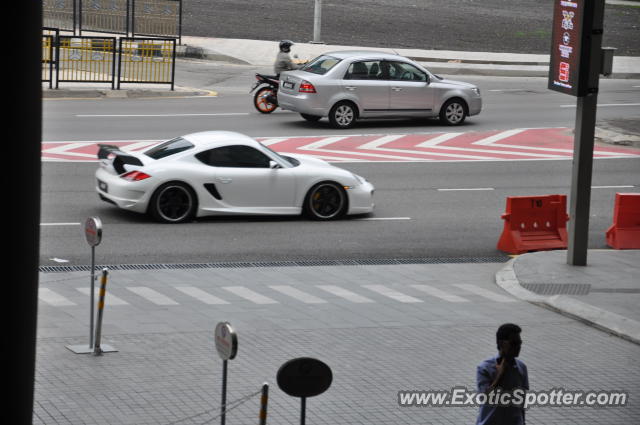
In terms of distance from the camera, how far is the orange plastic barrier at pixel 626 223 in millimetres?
16844

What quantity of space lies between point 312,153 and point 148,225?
7.04m

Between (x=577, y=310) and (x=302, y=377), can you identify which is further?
(x=577, y=310)

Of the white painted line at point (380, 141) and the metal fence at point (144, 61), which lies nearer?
the white painted line at point (380, 141)

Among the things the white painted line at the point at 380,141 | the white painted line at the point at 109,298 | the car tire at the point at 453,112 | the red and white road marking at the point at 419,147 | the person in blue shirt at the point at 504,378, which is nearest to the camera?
the person in blue shirt at the point at 504,378

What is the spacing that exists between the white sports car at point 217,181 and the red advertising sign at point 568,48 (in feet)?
12.8

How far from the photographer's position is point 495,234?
17.3m

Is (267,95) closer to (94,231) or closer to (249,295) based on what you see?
(249,295)

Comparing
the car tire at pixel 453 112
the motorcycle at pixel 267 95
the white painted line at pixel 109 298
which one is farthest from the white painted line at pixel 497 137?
the white painted line at pixel 109 298

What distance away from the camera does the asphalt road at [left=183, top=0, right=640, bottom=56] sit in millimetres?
44031

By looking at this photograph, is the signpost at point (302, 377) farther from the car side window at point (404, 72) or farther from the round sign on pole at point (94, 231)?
the car side window at point (404, 72)

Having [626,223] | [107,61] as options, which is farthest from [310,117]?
[626,223]

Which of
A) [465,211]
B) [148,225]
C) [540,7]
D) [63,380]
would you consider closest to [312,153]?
[465,211]

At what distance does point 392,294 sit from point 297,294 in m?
1.21

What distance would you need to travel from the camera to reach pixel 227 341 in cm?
707
